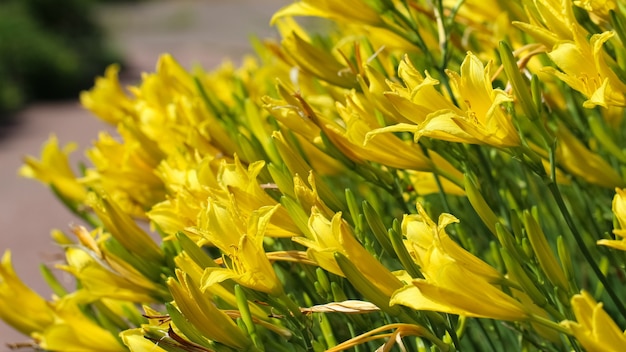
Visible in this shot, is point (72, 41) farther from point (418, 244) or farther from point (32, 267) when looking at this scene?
point (418, 244)

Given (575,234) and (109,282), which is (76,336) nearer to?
(109,282)

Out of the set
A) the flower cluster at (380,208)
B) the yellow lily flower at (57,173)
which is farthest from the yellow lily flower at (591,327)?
the yellow lily flower at (57,173)

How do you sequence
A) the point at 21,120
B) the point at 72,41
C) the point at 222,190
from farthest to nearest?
the point at 72,41
the point at 21,120
the point at 222,190

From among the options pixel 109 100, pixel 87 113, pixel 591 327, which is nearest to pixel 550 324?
pixel 591 327

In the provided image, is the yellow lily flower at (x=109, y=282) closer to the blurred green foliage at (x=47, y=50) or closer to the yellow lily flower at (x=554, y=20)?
the yellow lily flower at (x=554, y=20)

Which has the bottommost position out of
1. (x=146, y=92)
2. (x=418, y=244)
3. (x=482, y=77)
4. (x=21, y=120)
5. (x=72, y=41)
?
(x=418, y=244)

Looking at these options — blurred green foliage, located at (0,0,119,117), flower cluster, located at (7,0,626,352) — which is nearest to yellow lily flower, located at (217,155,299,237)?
flower cluster, located at (7,0,626,352)

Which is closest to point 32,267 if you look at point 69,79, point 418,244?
point 418,244

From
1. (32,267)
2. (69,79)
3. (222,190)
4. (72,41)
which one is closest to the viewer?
(222,190)
